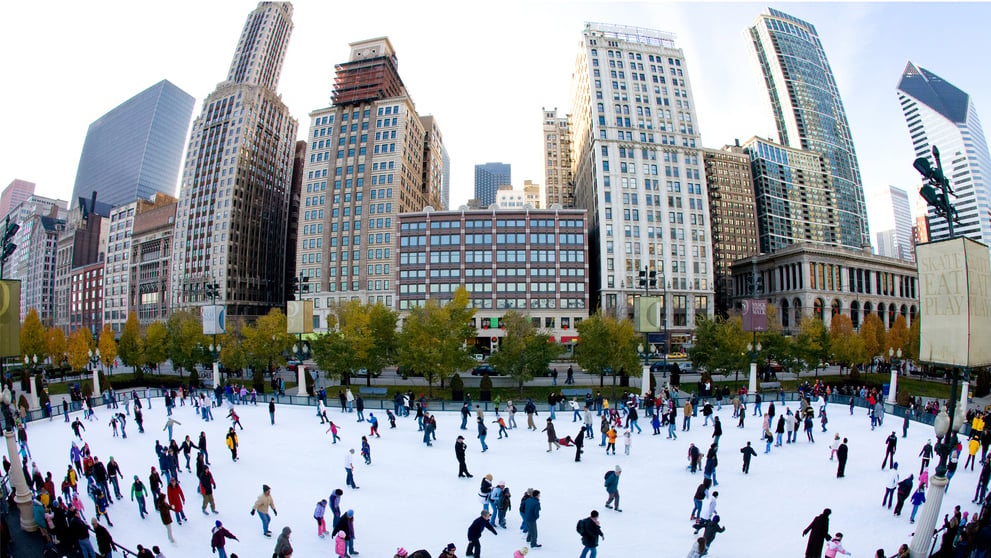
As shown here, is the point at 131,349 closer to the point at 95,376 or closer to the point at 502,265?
the point at 95,376

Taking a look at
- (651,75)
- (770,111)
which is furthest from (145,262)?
(770,111)

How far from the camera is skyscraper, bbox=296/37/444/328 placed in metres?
79.6

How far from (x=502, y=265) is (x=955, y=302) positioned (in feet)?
209

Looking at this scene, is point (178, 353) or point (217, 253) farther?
point (217, 253)

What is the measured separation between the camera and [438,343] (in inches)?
1462

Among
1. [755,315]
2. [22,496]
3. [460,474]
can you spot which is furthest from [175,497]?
[755,315]

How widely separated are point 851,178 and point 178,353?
200289mm

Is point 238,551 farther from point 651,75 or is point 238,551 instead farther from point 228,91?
point 228,91

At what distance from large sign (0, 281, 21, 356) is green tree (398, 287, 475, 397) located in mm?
24204

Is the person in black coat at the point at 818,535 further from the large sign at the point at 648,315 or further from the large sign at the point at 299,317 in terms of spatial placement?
the large sign at the point at 299,317

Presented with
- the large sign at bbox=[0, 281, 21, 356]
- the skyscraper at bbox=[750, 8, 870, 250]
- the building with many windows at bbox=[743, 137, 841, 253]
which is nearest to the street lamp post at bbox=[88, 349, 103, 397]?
the large sign at bbox=[0, 281, 21, 356]

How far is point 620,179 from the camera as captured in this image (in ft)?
259

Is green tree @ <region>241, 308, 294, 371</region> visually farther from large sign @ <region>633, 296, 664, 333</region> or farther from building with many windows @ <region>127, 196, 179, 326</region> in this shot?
building with many windows @ <region>127, 196, 179, 326</region>

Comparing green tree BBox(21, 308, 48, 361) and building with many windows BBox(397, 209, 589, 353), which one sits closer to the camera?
green tree BBox(21, 308, 48, 361)
